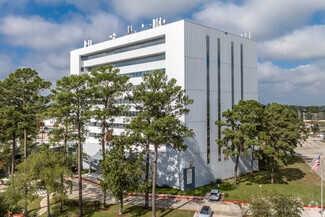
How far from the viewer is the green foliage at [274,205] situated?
18745 mm

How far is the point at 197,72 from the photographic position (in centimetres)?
3862

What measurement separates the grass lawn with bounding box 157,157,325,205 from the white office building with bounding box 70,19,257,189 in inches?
82.1

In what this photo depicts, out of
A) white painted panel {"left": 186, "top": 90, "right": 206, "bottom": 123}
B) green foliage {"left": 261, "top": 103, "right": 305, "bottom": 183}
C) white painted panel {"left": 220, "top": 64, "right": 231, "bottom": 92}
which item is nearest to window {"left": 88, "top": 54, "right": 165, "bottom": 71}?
white painted panel {"left": 186, "top": 90, "right": 206, "bottom": 123}

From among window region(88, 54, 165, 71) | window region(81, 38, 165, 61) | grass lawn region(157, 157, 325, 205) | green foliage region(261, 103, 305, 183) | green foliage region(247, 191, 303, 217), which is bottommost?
grass lawn region(157, 157, 325, 205)

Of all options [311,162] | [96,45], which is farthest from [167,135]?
[311,162]

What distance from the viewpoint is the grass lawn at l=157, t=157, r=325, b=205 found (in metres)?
33.2

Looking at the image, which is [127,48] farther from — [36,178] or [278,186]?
[278,186]

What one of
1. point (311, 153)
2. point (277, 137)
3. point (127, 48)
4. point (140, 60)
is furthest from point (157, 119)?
point (311, 153)

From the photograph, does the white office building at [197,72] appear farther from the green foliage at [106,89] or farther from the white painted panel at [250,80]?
the green foliage at [106,89]

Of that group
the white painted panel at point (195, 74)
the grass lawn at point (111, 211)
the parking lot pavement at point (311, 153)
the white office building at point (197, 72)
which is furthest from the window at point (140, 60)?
the parking lot pavement at point (311, 153)

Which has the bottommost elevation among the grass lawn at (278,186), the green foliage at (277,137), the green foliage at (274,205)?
the grass lawn at (278,186)

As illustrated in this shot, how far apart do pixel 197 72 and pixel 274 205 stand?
24.2 metres

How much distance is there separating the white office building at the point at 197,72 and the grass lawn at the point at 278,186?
208 centimetres

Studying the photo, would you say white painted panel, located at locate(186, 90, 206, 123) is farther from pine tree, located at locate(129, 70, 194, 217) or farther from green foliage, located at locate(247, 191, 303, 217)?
green foliage, located at locate(247, 191, 303, 217)
